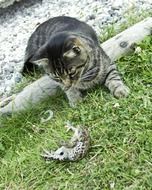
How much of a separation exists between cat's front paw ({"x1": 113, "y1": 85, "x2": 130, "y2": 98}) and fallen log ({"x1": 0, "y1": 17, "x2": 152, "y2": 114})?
1.31 ft

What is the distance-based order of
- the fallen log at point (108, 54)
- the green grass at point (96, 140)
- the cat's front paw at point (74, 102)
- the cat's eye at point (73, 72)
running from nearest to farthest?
the green grass at point (96, 140) < the cat's eye at point (73, 72) < the cat's front paw at point (74, 102) < the fallen log at point (108, 54)

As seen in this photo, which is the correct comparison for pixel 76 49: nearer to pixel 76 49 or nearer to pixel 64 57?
pixel 76 49

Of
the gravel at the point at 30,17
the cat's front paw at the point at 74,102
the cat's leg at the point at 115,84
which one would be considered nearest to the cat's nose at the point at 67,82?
the cat's front paw at the point at 74,102

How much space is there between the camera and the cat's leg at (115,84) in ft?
12.1

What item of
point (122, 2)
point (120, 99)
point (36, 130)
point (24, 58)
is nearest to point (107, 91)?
point (120, 99)

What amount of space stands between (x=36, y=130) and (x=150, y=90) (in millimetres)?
833

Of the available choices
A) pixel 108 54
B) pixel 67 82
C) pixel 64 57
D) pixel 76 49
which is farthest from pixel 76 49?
pixel 108 54

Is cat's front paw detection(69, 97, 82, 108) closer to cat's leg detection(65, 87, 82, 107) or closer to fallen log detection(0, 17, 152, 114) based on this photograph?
cat's leg detection(65, 87, 82, 107)

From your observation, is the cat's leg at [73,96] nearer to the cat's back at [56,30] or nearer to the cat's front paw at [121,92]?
the cat's front paw at [121,92]

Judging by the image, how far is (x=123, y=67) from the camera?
12.9ft

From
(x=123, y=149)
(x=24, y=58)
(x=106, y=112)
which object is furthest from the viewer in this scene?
(x=24, y=58)

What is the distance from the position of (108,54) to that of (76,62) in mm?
516

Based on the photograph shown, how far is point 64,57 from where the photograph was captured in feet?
11.3

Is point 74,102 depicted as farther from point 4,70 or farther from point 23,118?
point 4,70
